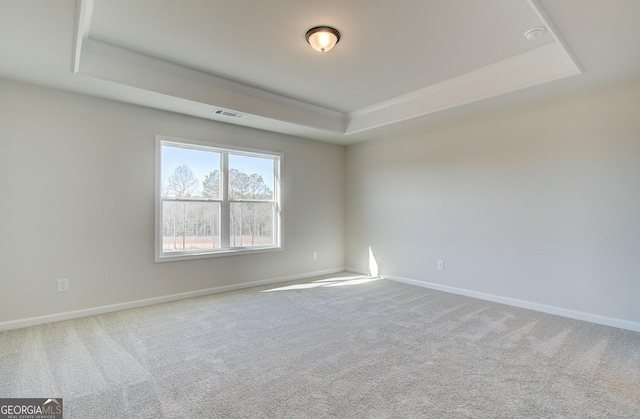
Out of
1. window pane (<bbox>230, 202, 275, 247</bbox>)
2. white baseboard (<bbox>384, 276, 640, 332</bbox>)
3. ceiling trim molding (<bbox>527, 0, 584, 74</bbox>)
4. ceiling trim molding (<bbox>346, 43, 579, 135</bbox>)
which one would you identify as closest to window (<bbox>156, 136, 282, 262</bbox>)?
window pane (<bbox>230, 202, 275, 247</bbox>)

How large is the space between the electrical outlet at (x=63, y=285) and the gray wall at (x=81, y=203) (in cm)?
5

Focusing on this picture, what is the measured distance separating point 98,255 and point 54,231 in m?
0.49

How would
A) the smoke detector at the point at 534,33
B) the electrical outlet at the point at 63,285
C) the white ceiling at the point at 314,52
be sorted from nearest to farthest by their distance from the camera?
the white ceiling at the point at 314,52, the smoke detector at the point at 534,33, the electrical outlet at the point at 63,285

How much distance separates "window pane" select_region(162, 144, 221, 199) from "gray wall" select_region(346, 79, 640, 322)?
285 centimetres

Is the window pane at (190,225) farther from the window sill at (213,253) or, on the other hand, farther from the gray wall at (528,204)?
the gray wall at (528,204)

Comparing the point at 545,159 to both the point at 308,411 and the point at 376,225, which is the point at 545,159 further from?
the point at 308,411

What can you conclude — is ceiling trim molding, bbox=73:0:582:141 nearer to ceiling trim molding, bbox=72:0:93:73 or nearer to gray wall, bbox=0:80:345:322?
ceiling trim molding, bbox=72:0:93:73

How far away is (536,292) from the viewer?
386cm

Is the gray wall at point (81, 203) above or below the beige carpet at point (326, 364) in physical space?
above

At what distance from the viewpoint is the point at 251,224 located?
510cm

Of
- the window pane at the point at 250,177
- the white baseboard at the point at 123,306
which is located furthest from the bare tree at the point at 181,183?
the white baseboard at the point at 123,306

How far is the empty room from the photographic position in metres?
2.23

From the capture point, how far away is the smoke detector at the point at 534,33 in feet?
9.01

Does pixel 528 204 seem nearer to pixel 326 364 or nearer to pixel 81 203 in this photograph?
pixel 326 364
